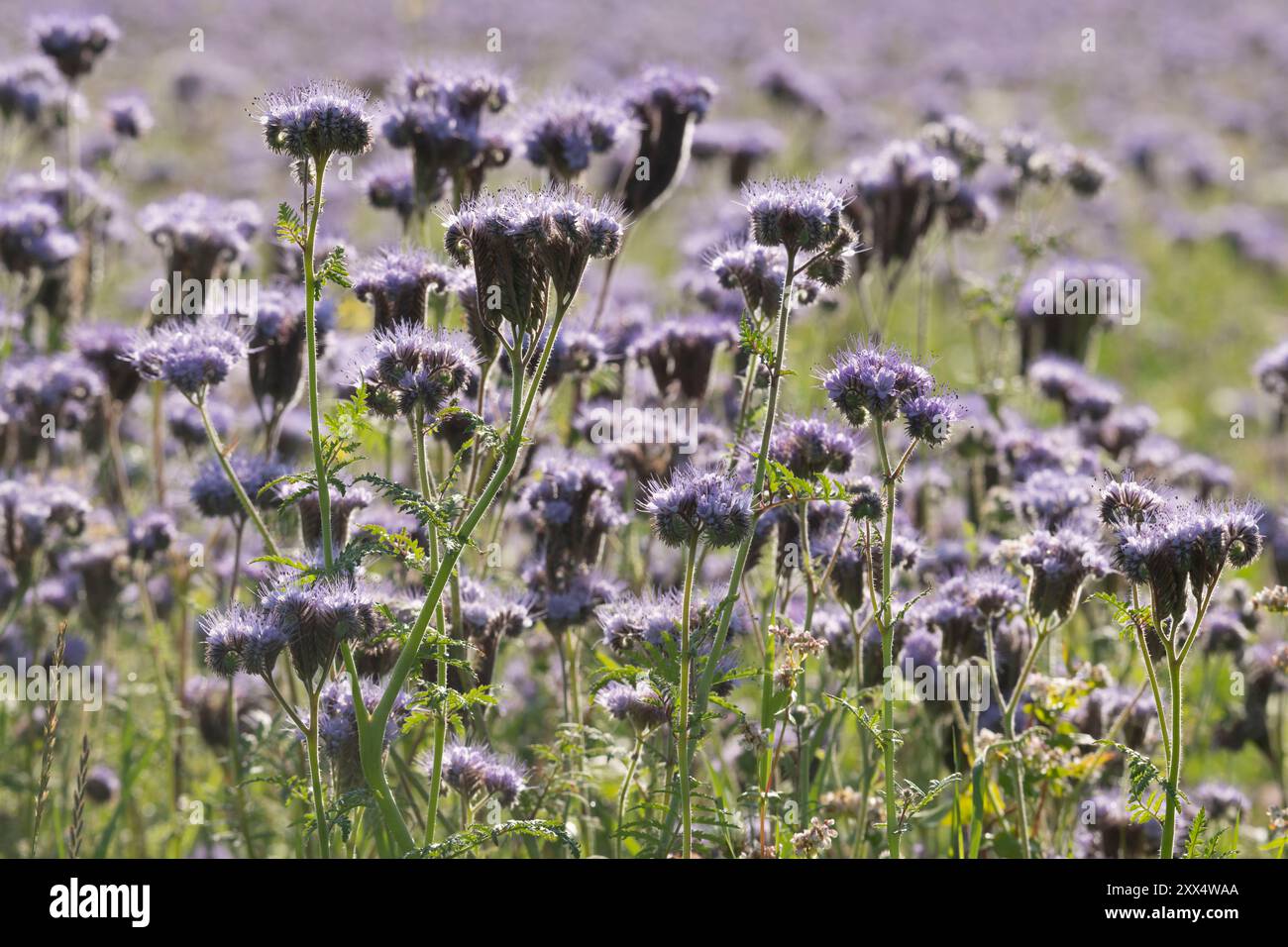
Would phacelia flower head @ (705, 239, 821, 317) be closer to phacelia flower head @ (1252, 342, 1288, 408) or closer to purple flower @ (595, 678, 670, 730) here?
purple flower @ (595, 678, 670, 730)

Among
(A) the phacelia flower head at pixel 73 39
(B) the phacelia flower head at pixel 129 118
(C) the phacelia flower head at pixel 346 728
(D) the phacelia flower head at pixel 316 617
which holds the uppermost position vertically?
(A) the phacelia flower head at pixel 73 39

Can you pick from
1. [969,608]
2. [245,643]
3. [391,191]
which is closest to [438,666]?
[245,643]

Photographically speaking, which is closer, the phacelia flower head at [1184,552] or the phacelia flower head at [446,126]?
the phacelia flower head at [1184,552]

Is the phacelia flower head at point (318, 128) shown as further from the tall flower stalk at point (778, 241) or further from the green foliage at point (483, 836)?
the green foliage at point (483, 836)

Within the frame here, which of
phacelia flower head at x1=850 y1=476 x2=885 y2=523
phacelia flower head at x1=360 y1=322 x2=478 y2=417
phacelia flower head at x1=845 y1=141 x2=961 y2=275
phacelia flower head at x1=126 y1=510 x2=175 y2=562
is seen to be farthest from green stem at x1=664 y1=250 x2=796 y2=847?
phacelia flower head at x1=845 y1=141 x2=961 y2=275

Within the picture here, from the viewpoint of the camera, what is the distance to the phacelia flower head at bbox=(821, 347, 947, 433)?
14.5 feet

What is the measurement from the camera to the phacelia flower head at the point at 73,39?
26.4ft

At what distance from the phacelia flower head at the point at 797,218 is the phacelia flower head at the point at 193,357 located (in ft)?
5.93

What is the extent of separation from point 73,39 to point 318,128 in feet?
15.2

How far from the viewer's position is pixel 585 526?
18.6 ft

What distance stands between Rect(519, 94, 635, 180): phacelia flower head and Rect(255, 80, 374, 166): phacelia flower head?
2.04m

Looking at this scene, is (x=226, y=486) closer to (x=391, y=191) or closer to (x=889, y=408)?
(x=391, y=191)

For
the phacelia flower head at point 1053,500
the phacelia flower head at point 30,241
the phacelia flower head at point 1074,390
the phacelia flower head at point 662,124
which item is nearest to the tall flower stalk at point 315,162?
the phacelia flower head at point 662,124

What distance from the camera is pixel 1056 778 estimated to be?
5363 mm
